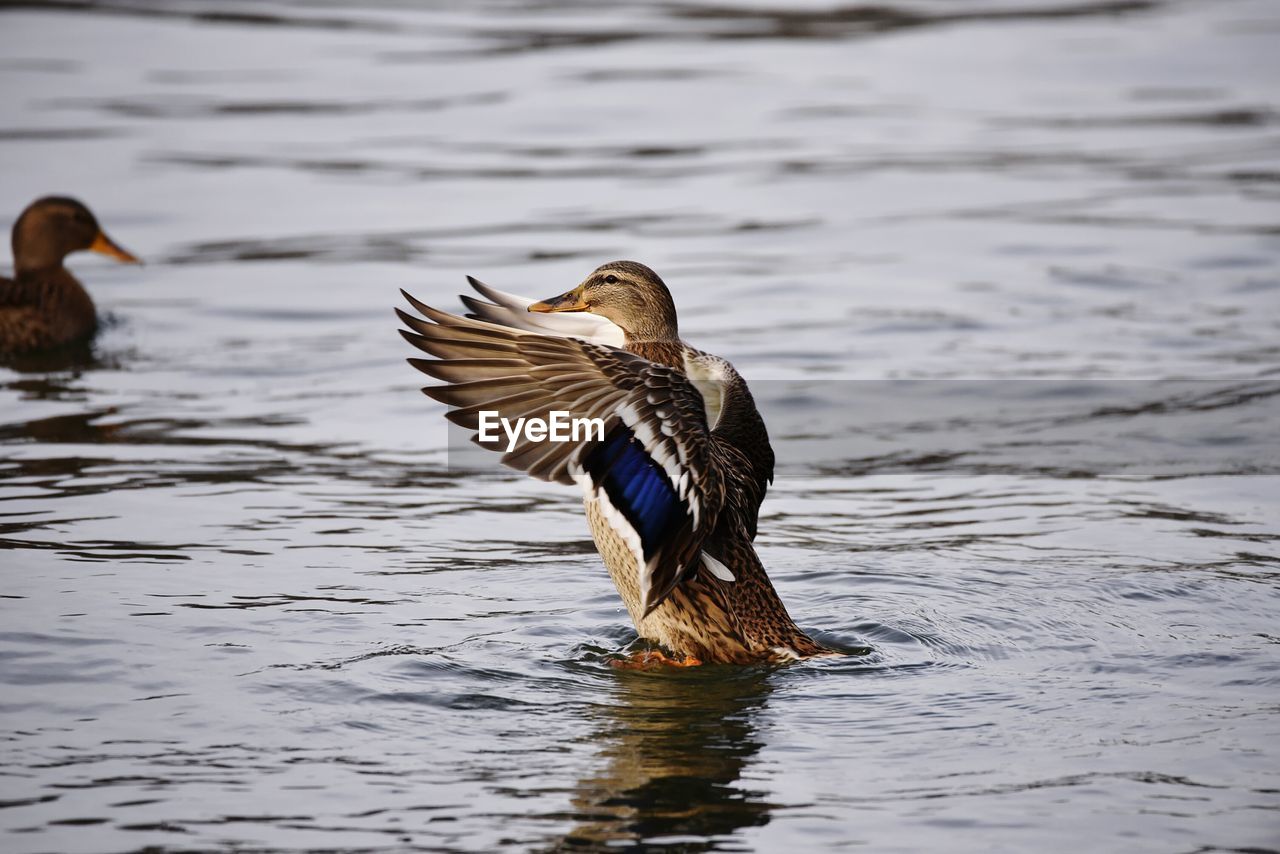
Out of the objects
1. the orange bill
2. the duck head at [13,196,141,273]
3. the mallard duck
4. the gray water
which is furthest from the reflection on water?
the orange bill

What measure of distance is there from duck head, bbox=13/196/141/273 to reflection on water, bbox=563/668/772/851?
21.7 ft

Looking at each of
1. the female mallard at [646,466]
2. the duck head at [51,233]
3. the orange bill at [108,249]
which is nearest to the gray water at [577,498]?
the female mallard at [646,466]

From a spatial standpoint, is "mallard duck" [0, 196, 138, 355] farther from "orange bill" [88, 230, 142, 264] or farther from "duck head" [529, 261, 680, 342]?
"duck head" [529, 261, 680, 342]

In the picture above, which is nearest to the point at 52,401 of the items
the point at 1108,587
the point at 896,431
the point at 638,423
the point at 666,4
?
the point at 896,431

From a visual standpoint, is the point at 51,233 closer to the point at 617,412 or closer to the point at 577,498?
the point at 577,498

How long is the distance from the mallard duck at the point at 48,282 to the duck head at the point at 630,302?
493 centimetres

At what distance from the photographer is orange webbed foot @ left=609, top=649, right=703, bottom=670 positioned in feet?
19.2

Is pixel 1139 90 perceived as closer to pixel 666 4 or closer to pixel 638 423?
pixel 666 4

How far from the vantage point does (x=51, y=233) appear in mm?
11133

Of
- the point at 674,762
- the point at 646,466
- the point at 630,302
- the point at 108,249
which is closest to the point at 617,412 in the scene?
the point at 646,466

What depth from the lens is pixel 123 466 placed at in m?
8.09

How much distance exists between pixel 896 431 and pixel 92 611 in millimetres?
4323

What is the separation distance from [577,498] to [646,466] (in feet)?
8.96

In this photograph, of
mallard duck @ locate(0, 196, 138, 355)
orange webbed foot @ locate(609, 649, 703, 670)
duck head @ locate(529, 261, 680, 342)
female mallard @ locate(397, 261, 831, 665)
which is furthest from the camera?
mallard duck @ locate(0, 196, 138, 355)
